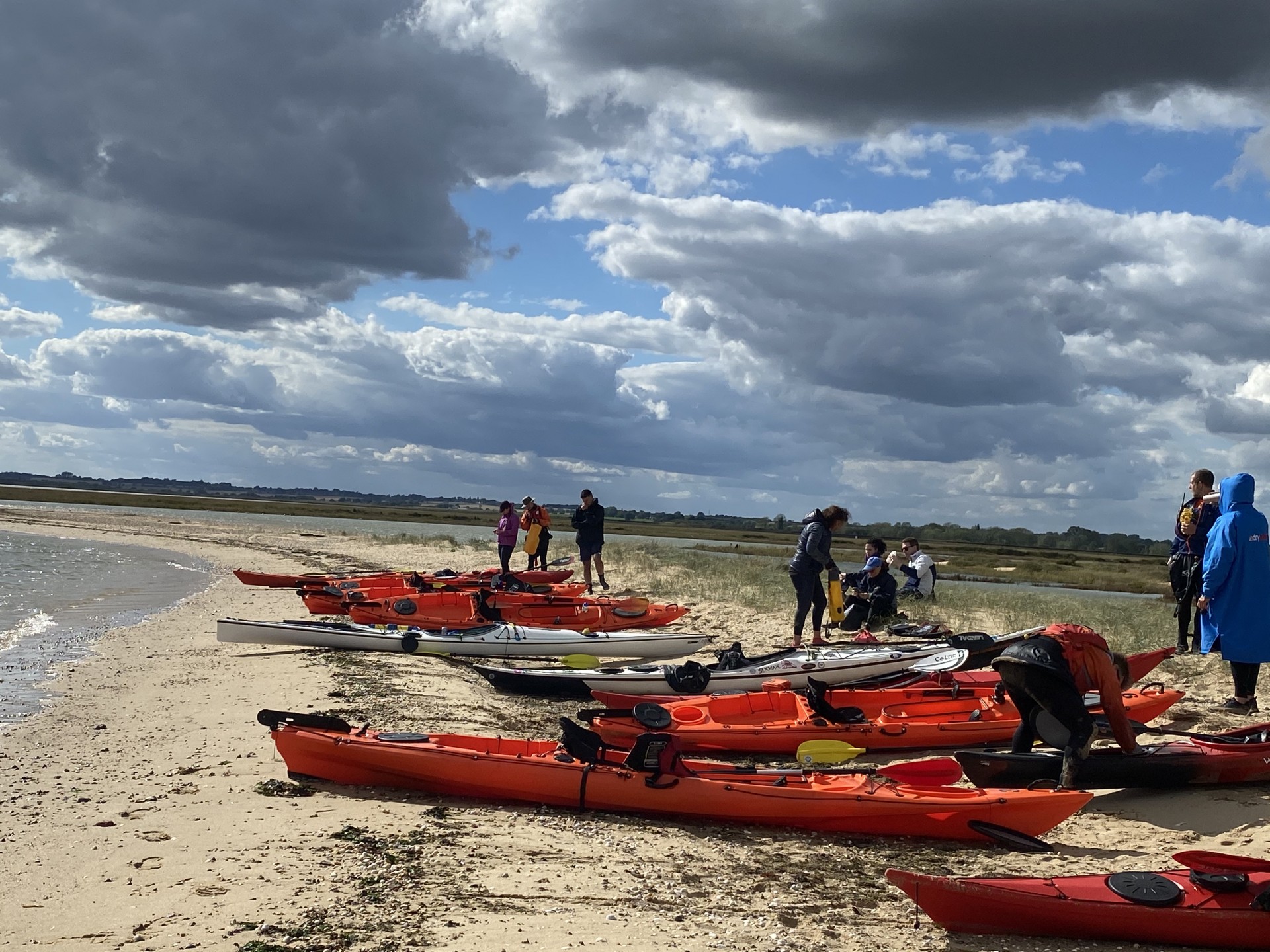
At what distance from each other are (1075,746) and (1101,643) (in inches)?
27.3

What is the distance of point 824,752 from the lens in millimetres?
7789

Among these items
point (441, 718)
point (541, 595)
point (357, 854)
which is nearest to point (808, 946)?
point (357, 854)

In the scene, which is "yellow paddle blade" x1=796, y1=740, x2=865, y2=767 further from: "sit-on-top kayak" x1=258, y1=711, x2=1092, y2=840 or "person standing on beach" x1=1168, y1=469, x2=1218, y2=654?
"person standing on beach" x1=1168, y1=469, x2=1218, y2=654

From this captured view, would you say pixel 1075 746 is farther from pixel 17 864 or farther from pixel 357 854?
pixel 17 864

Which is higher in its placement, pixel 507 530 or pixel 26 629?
pixel 507 530

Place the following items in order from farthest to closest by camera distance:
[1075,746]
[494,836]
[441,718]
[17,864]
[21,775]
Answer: [441,718] → [21,775] → [1075,746] → [494,836] → [17,864]

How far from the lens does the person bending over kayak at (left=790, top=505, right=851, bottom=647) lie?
11.1 m

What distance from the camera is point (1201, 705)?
29.8 feet

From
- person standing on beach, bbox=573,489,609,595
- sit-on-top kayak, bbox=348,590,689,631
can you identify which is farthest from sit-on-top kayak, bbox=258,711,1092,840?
person standing on beach, bbox=573,489,609,595

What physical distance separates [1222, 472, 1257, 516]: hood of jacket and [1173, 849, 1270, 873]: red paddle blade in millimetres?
4166

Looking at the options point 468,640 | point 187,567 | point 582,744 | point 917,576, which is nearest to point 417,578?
point 468,640

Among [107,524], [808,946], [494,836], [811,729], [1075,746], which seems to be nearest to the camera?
[808,946]

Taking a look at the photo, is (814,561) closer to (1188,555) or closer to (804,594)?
(804,594)

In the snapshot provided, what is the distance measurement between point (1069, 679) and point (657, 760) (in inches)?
96.4
